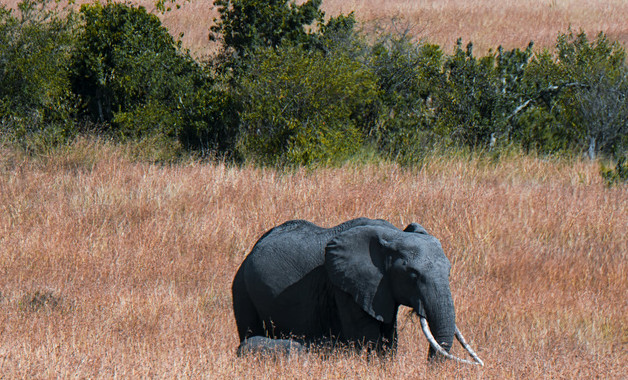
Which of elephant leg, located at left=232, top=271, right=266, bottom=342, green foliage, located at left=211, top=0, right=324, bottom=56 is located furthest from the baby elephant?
green foliage, located at left=211, top=0, right=324, bottom=56

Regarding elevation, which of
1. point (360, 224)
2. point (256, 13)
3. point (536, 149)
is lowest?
point (536, 149)

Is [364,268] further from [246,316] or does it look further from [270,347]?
[246,316]

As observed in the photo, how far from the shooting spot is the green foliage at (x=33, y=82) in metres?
15.9

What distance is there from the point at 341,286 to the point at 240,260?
3641mm

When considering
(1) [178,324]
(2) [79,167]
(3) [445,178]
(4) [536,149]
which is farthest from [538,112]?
(1) [178,324]

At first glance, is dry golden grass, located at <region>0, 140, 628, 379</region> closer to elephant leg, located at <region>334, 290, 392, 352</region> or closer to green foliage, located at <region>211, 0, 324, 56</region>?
elephant leg, located at <region>334, 290, 392, 352</region>

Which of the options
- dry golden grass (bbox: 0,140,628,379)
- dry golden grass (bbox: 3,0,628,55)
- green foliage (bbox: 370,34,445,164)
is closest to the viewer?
dry golden grass (bbox: 0,140,628,379)

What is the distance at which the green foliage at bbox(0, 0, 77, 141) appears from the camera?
52.2 feet

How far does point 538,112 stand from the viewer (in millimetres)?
16375

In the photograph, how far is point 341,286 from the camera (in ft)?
17.0

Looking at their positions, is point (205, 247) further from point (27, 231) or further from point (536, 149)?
point (536, 149)

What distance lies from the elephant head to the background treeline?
8629 mm

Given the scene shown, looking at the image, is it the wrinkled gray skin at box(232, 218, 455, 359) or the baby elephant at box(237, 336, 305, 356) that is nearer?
the wrinkled gray skin at box(232, 218, 455, 359)

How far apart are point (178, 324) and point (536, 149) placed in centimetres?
1083
